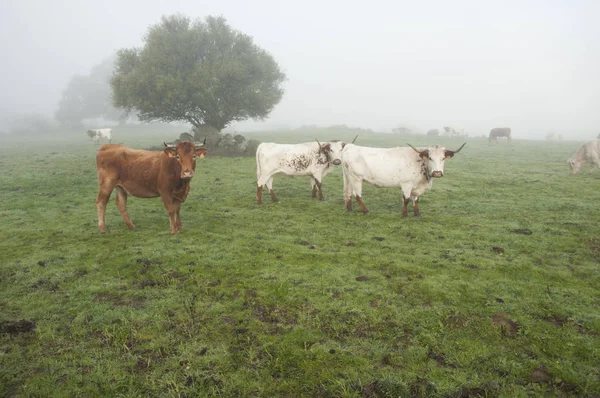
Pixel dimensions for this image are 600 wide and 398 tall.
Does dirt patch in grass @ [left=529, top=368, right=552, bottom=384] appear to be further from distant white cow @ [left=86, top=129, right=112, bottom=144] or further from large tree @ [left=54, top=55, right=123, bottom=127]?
large tree @ [left=54, top=55, right=123, bottom=127]

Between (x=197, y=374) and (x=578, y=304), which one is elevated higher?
(x=578, y=304)

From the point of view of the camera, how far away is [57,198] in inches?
501

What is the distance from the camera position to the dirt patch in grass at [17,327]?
477cm

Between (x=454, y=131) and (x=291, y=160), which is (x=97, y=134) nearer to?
(x=291, y=160)

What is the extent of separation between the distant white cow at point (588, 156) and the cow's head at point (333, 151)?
43.0 ft

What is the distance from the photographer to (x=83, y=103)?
229ft

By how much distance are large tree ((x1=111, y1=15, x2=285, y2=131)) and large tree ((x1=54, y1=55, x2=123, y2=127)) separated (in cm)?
4903

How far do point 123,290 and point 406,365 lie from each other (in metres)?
4.91

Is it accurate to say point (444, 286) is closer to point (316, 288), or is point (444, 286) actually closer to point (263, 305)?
point (316, 288)

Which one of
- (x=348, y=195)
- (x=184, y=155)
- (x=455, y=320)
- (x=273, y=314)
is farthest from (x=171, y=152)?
(x=455, y=320)

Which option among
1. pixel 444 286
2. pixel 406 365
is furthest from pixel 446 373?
pixel 444 286

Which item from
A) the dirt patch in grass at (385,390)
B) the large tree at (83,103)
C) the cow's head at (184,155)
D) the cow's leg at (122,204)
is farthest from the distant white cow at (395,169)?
the large tree at (83,103)

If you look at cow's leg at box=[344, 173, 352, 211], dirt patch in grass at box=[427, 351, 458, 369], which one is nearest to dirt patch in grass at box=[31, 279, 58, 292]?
dirt patch in grass at box=[427, 351, 458, 369]

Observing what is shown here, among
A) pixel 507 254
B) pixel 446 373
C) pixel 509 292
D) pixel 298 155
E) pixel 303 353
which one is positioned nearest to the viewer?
pixel 446 373
